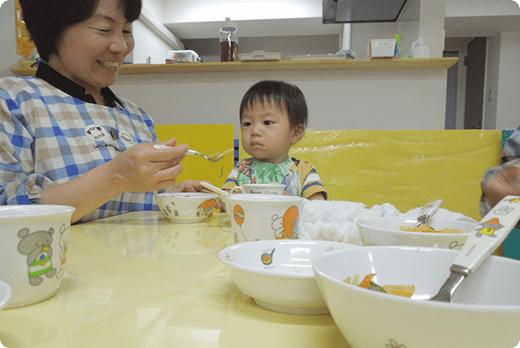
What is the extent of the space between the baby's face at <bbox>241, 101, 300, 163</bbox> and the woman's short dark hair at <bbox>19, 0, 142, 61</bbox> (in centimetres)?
58

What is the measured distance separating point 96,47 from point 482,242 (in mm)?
1128

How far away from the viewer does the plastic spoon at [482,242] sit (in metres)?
0.30

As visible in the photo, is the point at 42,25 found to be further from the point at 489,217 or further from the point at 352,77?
the point at 352,77

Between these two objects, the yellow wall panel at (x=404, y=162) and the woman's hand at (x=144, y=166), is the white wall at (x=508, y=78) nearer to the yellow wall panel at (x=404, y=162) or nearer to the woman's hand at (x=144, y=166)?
the yellow wall panel at (x=404, y=162)

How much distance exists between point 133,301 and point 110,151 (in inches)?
32.2

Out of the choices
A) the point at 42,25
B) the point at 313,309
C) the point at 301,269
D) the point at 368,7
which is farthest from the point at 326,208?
the point at 368,7

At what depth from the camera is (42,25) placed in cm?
106

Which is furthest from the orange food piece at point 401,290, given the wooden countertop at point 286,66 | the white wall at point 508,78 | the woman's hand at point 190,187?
the white wall at point 508,78

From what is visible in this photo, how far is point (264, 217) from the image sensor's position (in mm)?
574

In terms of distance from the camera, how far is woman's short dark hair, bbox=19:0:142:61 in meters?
1.01

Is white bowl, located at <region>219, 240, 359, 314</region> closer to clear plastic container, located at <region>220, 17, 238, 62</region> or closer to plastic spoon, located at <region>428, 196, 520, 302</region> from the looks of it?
plastic spoon, located at <region>428, 196, 520, 302</region>

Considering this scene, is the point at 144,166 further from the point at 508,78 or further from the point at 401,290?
the point at 508,78

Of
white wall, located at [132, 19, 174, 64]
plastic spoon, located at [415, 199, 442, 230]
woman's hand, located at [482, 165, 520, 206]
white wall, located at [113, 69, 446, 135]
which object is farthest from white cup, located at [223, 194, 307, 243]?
white wall, located at [132, 19, 174, 64]

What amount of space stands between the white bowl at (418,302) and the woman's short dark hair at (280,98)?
1.17 meters
